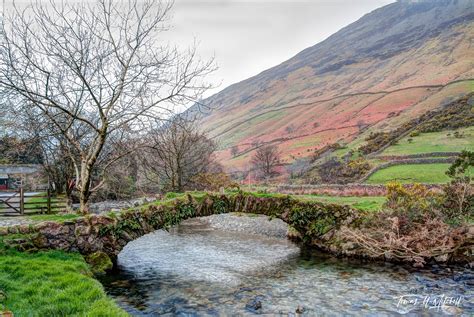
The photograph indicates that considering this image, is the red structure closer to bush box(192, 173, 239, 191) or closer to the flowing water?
bush box(192, 173, 239, 191)

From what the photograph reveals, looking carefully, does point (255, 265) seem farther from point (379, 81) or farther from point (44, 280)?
point (379, 81)

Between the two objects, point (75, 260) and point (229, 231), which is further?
point (229, 231)

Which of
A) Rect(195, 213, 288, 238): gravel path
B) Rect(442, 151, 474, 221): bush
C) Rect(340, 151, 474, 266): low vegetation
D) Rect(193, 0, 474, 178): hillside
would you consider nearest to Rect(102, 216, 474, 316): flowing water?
Rect(340, 151, 474, 266): low vegetation

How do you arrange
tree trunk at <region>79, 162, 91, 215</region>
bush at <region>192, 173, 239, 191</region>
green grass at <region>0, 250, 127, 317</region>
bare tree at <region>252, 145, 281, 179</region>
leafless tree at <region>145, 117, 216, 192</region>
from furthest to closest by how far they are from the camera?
1. bare tree at <region>252, 145, 281, 179</region>
2. bush at <region>192, 173, 239, 191</region>
3. leafless tree at <region>145, 117, 216, 192</region>
4. tree trunk at <region>79, 162, 91, 215</region>
5. green grass at <region>0, 250, 127, 317</region>

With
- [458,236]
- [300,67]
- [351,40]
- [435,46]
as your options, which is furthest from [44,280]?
[351,40]

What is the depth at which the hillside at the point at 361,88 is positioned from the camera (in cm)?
8300

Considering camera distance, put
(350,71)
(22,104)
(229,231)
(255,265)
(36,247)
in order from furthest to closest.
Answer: (350,71) < (229,231) < (255,265) < (22,104) < (36,247)

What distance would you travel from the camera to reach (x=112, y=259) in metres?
14.0

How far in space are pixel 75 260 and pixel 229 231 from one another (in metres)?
12.7

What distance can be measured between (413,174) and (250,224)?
61.0 feet

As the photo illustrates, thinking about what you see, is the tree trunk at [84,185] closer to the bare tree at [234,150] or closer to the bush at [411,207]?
the bush at [411,207]

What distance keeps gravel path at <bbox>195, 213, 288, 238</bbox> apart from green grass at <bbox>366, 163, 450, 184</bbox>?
1477 cm

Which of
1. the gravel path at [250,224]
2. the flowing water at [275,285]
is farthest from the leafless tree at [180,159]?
the flowing water at [275,285]

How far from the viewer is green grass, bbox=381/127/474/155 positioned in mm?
43344
